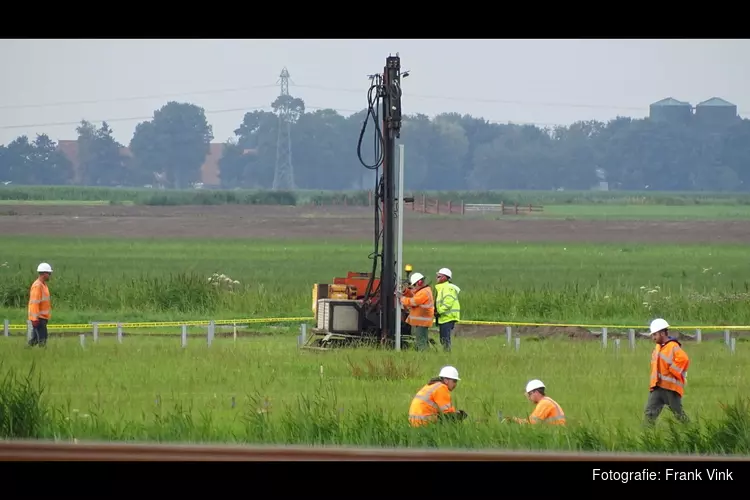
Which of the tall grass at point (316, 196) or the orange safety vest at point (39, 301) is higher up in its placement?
the tall grass at point (316, 196)

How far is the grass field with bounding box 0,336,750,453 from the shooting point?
1398 cm

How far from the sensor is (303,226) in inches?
2896

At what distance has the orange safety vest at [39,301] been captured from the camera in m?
21.8

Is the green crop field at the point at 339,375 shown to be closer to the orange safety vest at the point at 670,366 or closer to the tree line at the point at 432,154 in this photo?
the orange safety vest at the point at 670,366

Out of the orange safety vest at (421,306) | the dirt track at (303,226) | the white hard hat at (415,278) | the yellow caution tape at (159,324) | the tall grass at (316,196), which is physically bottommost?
the yellow caution tape at (159,324)

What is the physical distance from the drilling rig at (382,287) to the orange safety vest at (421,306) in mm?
405

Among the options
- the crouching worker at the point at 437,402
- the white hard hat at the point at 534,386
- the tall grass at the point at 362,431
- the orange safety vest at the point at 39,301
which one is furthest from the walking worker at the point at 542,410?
the orange safety vest at the point at 39,301

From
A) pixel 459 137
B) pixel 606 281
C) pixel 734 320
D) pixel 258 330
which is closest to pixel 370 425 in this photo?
pixel 258 330

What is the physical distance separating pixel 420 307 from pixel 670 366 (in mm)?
7492

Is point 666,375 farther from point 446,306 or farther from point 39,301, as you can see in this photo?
point 39,301

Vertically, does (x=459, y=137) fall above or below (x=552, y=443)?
above

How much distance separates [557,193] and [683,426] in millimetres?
75704
